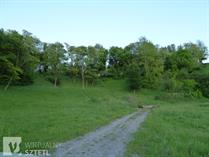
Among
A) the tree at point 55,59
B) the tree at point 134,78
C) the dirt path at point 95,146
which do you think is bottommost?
the dirt path at point 95,146

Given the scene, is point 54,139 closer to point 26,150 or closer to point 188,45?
point 26,150

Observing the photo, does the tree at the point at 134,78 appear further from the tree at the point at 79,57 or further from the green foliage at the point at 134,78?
the tree at the point at 79,57

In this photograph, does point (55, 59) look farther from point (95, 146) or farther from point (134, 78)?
→ point (95, 146)

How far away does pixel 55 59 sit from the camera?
234ft

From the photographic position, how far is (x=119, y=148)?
11203 mm

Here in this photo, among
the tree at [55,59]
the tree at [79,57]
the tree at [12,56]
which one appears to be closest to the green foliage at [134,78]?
the tree at [79,57]

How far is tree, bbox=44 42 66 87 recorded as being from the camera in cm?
7112

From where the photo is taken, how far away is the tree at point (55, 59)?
71125 mm

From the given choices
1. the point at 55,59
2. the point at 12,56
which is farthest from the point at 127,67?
the point at 12,56

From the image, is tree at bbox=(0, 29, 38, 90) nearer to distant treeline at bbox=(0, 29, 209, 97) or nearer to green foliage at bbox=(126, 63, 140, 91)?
distant treeline at bbox=(0, 29, 209, 97)

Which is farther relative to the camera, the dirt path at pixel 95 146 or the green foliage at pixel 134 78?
the green foliage at pixel 134 78

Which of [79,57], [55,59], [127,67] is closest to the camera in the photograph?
[55,59]

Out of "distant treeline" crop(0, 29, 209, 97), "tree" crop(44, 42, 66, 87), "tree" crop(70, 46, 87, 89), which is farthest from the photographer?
"tree" crop(70, 46, 87, 89)

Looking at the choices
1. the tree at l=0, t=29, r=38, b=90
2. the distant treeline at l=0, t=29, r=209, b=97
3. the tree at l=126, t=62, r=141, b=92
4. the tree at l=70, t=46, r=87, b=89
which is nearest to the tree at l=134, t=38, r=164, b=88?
the distant treeline at l=0, t=29, r=209, b=97
